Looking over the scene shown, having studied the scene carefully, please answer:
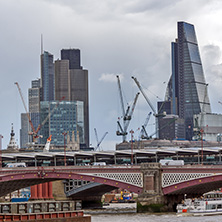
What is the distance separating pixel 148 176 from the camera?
136 m

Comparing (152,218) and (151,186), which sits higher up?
(151,186)

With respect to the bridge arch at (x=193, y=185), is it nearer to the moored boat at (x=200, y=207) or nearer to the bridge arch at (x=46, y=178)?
the moored boat at (x=200, y=207)

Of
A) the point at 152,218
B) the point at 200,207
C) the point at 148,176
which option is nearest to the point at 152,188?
the point at 148,176

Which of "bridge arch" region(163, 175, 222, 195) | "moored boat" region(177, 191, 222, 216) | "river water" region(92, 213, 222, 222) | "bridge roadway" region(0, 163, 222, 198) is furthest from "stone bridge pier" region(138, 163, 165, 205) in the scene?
"moored boat" region(177, 191, 222, 216)

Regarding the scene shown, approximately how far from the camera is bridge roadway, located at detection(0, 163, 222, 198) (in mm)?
132125

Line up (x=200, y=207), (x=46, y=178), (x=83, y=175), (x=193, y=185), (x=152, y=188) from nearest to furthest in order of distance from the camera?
1. (x=193, y=185)
2. (x=200, y=207)
3. (x=152, y=188)
4. (x=83, y=175)
5. (x=46, y=178)

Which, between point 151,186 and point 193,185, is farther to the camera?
point 151,186

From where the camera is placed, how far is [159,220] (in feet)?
378

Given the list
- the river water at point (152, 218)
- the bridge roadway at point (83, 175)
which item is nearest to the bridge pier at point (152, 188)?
the bridge roadway at point (83, 175)

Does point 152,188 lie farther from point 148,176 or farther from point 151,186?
point 148,176

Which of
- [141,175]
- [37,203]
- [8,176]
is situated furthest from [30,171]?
[37,203]

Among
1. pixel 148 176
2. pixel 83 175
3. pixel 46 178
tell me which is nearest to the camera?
pixel 148 176

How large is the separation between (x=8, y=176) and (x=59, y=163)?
1527 inches

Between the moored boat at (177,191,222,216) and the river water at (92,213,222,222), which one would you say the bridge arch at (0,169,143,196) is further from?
the moored boat at (177,191,222,216)
